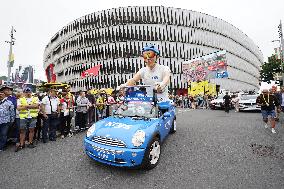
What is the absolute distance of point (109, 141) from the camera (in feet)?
15.0

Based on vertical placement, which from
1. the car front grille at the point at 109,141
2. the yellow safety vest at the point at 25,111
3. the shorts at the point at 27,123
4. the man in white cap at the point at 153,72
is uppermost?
the man in white cap at the point at 153,72

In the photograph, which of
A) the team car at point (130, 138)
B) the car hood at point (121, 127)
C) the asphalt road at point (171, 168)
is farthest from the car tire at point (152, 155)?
the car hood at point (121, 127)

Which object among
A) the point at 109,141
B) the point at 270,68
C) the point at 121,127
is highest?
the point at 270,68

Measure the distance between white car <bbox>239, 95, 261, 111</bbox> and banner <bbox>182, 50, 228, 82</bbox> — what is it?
7.66 metres

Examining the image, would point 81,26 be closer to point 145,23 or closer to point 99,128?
point 145,23

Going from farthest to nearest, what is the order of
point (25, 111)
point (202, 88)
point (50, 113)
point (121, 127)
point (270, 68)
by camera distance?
point (270, 68), point (202, 88), point (50, 113), point (25, 111), point (121, 127)

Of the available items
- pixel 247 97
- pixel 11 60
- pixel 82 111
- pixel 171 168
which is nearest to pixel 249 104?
pixel 247 97

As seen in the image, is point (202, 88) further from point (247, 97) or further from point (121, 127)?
point (121, 127)

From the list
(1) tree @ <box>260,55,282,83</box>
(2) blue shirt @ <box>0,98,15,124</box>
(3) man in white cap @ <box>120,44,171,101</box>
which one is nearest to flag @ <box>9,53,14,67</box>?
(2) blue shirt @ <box>0,98,15,124</box>

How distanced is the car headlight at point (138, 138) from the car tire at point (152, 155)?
22 centimetres

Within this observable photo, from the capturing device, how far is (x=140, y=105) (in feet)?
18.9

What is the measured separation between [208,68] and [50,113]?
77.4ft

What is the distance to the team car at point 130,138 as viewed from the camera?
4445 millimetres

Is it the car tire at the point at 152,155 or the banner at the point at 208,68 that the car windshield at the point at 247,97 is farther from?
the car tire at the point at 152,155
